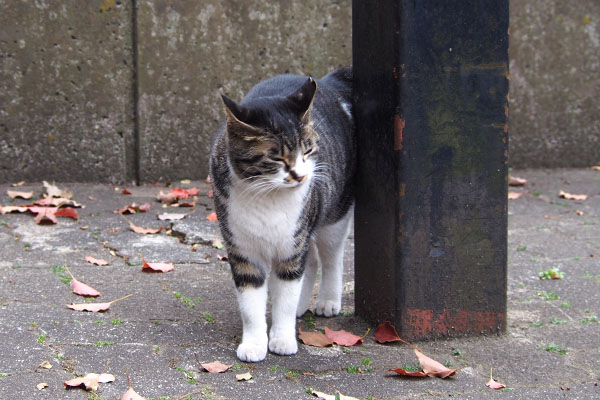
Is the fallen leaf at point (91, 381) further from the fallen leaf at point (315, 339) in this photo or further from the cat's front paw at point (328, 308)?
the cat's front paw at point (328, 308)

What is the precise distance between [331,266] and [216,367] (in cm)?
89

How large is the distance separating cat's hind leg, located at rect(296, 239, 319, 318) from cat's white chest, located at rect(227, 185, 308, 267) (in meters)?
0.48

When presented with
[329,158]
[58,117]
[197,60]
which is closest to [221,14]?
[197,60]

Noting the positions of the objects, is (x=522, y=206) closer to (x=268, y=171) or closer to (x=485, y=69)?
(x=485, y=69)

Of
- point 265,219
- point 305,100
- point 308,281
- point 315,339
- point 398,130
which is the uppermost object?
point 305,100

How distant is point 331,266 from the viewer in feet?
11.1

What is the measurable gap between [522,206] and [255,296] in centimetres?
305

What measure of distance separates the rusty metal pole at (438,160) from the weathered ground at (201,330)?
20cm

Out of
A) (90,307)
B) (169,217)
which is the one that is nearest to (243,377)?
(90,307)

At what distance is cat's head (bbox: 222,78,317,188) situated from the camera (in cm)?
271

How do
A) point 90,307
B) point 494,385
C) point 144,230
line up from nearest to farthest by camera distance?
point 494,385
point 90,307
point 144,230

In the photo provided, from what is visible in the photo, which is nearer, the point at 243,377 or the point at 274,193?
the point at 243,377

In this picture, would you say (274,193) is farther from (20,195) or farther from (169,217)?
(20,195)

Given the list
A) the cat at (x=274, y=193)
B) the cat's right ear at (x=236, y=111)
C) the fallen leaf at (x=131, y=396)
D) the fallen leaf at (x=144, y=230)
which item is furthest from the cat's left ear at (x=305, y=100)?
the fallen leaf at (x=144, y=230)
